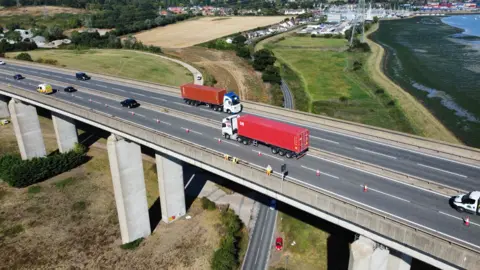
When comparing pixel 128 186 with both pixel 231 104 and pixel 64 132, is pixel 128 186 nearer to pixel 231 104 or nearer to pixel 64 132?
pixel 231 104

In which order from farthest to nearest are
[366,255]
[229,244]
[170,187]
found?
[170,187] → [229,244] → [366,255]

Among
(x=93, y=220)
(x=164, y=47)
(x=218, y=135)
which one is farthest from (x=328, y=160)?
(x=164, y=47)

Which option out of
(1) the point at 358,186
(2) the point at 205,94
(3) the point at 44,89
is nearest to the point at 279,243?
(1) the point at 358,186

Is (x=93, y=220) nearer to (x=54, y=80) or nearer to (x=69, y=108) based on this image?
(x=69, y=108)

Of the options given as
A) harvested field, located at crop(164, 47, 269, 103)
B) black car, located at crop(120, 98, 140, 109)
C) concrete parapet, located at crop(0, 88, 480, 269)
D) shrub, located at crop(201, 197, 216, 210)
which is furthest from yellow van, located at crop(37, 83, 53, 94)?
harvested field, located at crop(164, 47, 269, 103)

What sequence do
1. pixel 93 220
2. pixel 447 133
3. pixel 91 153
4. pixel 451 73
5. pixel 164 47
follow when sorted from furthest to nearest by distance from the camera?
pixel 164 47 → pixel 451 73 → pixel 447 133 → pixel 91 153 → pixel 93 220

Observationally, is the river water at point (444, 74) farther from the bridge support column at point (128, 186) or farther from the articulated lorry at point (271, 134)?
the bridge support column at point (128, 186)
